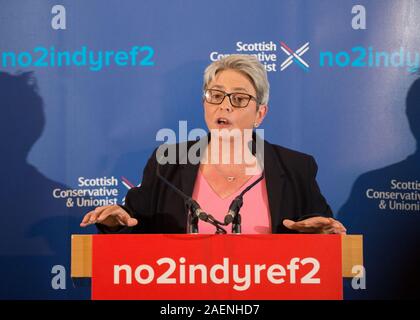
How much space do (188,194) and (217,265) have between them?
80 cm

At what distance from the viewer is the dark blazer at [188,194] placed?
9.46 ft

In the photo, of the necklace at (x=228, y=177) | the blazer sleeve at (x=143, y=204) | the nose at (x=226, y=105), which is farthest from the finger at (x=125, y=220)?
the nose at (x=226, y=105)

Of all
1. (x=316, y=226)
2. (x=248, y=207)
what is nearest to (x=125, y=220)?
(x=248, y=207)

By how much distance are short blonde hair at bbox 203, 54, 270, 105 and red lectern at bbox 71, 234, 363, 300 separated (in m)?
1.20

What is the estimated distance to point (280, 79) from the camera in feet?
10.6

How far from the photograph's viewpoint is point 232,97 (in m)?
2.98

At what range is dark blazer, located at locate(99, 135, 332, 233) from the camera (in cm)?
288

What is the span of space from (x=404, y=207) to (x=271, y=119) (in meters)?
0.97

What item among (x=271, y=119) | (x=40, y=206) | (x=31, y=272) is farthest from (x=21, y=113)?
(x=271, y=119)

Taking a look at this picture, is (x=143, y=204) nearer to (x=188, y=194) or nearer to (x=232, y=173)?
(x=188, y=194)

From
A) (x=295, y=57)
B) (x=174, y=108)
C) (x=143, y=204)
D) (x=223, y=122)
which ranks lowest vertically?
(x=143, y=204)

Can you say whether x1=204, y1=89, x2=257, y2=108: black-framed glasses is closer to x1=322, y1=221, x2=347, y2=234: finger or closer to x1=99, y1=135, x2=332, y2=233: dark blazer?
x1=99, y1=135, x2=332, y2=233: dark blazer

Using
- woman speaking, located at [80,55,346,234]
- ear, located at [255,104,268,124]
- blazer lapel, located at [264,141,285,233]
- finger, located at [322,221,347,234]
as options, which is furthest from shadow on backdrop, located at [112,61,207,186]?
finger, located at [322,221,347,234]
